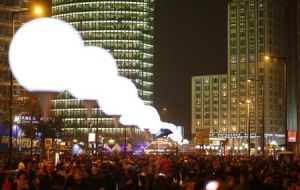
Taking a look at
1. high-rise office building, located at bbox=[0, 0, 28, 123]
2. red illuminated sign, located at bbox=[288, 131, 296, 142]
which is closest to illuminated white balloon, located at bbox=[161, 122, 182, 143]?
red illuminated sign, located at bbox=[288, 131, 296, 142]

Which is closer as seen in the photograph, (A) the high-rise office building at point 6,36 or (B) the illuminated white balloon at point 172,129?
(B) the illuminated white balloon at point 172,129

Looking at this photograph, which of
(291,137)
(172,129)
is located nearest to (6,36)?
(172,129)

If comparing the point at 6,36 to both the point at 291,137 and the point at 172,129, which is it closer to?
the point at 172,129

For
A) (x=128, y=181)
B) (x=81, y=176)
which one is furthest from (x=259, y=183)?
(x=81, y=176)

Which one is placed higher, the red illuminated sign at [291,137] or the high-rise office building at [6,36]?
Answer: the high-rise office building at [6,36]

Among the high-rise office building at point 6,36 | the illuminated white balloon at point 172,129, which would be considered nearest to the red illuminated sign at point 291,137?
the illuminated white balloon at point 172,129

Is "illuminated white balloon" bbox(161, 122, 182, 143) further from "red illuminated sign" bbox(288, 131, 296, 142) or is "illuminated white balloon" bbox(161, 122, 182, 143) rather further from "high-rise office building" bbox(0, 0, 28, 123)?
"high-rise office building" bbox(0, 0, 28, 123)

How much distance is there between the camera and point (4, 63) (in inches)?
4173

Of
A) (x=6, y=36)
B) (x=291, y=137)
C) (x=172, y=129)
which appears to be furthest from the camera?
(x=6, y=36)

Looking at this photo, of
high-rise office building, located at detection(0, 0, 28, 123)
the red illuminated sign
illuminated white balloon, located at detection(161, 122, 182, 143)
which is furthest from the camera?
high-rise office building, located at detection(0, 0, 28, 123)

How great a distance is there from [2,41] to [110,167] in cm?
9975

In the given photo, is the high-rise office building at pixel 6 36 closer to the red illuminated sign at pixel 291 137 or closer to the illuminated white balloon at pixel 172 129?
the illuminated white balloon at pixel 172 129

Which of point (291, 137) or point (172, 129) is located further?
point (172, 129)

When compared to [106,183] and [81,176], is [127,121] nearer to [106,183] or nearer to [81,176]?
[106,183]
